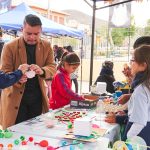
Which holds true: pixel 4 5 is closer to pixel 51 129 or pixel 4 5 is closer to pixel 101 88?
pixel 101 88

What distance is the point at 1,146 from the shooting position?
1.56 m

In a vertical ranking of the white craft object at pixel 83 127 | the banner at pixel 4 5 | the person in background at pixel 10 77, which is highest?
the banner at pixel 4 5

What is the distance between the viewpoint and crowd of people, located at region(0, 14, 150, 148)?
1932mm

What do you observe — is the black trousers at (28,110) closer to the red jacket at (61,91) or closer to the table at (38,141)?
the red jacket at (61,91)

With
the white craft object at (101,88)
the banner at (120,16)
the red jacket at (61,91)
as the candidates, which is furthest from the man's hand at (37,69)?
the banner at (120,16)

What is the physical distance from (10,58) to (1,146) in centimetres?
99

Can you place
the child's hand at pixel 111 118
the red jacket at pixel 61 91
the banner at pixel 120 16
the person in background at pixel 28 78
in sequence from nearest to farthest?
the child's hand at pixel 111 118 → the person in background at pixel 28 78 → the red jacket at pixel 61 91 → the banner at pixel 120 16

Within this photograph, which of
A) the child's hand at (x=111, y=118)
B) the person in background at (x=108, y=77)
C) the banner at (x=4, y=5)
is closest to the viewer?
the child's hand at (x=111, y=118)

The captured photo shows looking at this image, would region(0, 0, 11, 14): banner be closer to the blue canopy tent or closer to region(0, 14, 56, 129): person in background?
the blue canopy tent

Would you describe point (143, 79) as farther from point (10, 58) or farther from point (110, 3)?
point (110, 3)

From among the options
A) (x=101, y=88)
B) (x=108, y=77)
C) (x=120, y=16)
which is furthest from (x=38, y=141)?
(x=120, y=16)

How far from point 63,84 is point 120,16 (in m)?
2.50

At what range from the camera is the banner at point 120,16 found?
4664 mm

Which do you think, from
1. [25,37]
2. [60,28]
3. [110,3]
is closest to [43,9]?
[60,28]
